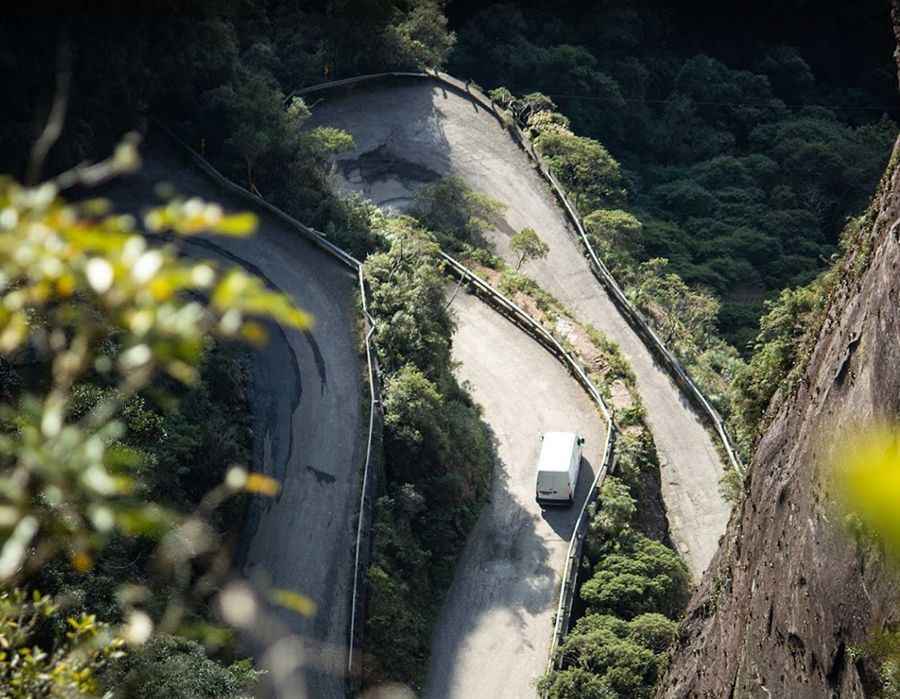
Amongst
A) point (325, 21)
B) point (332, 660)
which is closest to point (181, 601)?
point (332, 660)

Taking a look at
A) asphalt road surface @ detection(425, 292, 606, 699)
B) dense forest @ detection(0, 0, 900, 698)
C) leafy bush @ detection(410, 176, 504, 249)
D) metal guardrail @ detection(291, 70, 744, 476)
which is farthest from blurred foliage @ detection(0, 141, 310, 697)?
leafy bush @ detection(410, 176, 504, 249)

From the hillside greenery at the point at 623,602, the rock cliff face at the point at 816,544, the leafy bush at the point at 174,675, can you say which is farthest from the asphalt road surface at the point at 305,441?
the rock cliff face at the point at 816,544

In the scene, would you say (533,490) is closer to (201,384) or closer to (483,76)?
(201,384)

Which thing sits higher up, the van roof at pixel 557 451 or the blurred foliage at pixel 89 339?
the van roof at pixel 557 451

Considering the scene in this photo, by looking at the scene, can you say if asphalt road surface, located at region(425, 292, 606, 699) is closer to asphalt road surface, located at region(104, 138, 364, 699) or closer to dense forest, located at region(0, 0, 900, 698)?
dense forest, located at region(0, 0, 900, 698)

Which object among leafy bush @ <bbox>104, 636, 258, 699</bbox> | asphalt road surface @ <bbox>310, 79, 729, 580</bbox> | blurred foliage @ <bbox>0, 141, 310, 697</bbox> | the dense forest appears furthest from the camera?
asphalt road surface @ <bbox>310, 79, 729, 580</bbox>

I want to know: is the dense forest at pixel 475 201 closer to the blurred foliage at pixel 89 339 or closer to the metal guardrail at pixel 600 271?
the blurred foliage at pixel 89 339

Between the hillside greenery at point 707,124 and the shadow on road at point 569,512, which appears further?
the hillside greenery at point 707,124

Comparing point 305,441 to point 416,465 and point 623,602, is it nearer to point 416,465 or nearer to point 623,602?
point 416,465
